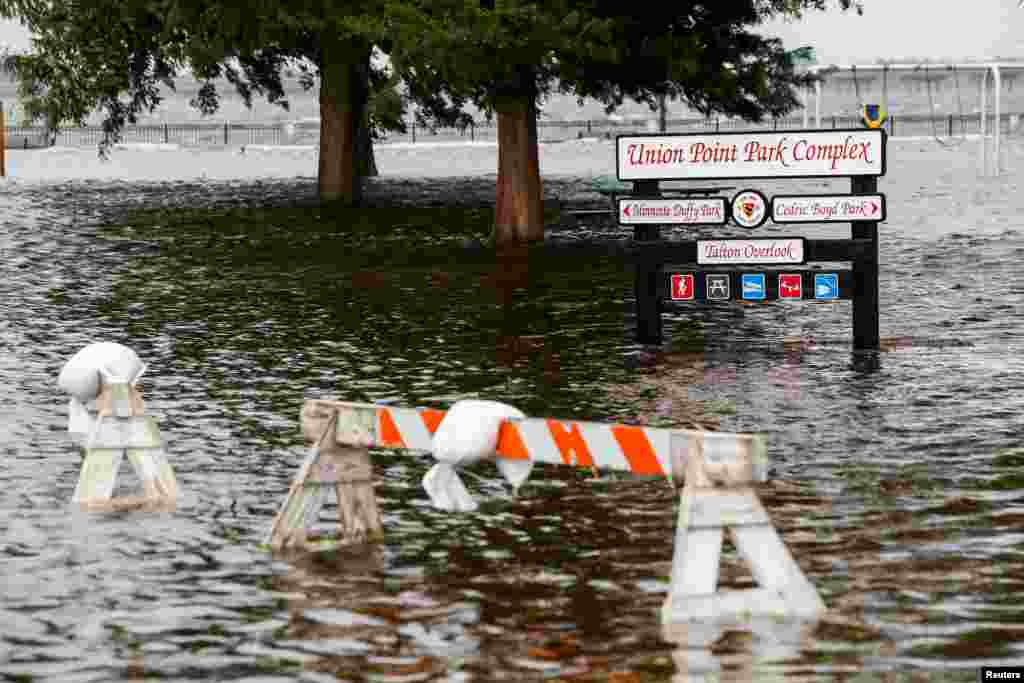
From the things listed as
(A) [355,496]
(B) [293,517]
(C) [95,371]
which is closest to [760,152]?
(C) [95,371]

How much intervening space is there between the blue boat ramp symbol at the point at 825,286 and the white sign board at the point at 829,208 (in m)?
0.54

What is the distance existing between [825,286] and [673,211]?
1394 millimetres

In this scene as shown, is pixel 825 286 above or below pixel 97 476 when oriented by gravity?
above

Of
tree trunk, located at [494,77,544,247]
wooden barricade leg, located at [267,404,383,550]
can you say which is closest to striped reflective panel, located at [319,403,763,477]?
wooden barricade leg, located at [267,404,383,550]

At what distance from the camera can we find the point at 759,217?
18031 mm

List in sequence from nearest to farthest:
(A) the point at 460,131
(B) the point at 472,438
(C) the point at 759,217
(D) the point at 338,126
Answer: (B) the point at 472,438
(C) the point at 759,217
(D) the point at 338,126
(A) the point at 460,131

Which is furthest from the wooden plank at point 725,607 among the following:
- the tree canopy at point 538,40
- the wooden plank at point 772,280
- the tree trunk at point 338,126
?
the tree trunk at point 338,126

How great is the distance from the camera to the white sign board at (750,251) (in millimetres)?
18016

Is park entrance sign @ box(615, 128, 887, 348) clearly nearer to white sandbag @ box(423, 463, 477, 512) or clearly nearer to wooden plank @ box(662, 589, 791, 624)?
white sandbag @ box(423, 463, 477, 512)

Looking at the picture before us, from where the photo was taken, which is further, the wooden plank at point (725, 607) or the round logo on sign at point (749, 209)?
the round logo on sign at point (749, 209)

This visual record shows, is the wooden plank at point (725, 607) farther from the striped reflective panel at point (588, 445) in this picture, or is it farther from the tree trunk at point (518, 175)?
the tree trunk at point (518, 175)

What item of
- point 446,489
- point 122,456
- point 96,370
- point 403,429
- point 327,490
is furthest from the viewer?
point 96,370

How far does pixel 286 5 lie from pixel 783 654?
3057 centimetres

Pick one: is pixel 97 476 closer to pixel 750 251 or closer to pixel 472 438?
pixel 472 438
